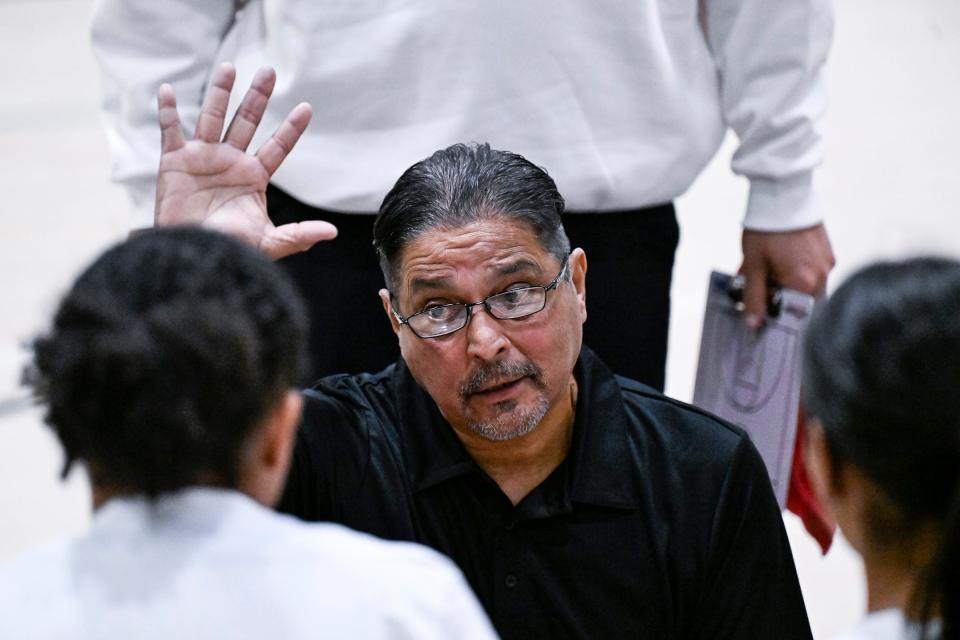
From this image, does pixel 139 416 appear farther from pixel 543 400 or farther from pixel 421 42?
pixel 421 42

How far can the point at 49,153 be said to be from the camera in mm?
5879

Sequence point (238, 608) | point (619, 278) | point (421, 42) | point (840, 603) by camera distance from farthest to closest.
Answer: point (840, 603)
point (619, 278)
point (421, 42)
point (238, 608)

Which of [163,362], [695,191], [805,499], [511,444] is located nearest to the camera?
[163,362]

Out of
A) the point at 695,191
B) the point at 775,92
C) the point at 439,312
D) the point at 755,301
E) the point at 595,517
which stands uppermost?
the point at 775,92

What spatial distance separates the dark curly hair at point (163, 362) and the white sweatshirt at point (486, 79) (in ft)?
3.17

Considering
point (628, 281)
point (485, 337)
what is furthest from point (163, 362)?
point (628, 281)

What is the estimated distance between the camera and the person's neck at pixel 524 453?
1937mm

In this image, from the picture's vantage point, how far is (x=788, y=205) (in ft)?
7.61

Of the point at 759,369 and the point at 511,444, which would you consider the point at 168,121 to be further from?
the point at 759,369

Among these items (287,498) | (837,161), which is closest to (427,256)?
(287,498)

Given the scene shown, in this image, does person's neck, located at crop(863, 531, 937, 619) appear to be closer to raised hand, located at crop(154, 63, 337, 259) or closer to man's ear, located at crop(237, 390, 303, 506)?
man's ear, located at crop(237, 390, 303, 506)

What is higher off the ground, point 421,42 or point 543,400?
point 421,42

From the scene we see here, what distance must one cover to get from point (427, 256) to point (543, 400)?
9.8 inches

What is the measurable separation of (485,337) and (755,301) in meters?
0.61
